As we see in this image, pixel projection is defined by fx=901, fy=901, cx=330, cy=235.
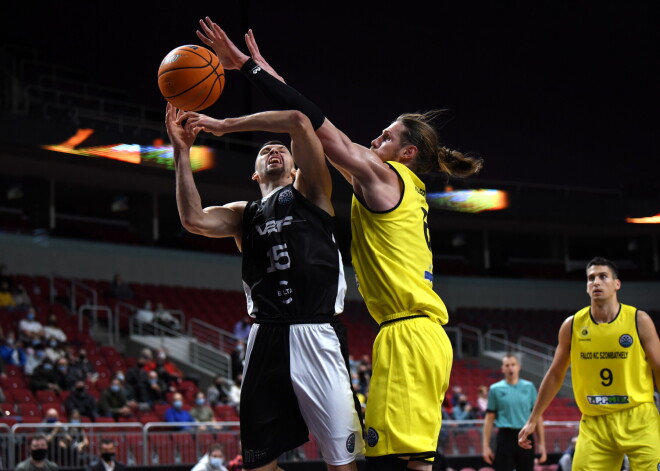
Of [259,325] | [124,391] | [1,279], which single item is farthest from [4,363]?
[259,325]

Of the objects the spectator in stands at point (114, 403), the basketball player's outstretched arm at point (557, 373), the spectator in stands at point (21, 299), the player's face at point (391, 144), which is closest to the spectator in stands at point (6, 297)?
the spectator in stands at point (21, 299)

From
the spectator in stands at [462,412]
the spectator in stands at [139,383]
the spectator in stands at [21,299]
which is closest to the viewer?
the spectator in stands at [139,383]

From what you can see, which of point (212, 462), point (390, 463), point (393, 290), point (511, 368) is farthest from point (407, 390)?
point (212, 462)

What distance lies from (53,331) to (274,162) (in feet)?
40.7

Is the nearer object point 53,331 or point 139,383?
point 139,383

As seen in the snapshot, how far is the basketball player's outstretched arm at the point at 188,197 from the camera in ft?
15.4

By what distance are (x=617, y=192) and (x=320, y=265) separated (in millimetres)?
24116

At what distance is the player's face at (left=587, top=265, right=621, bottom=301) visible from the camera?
6137 millimetres

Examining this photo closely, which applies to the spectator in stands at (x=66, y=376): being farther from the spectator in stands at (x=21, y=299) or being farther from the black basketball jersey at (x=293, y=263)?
the black basketball jersey at (x=293, y=263)

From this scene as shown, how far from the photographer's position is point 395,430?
13.4 ft

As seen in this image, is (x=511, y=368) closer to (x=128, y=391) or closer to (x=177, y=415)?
(x=177, y=415)

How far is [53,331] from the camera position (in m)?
16.1

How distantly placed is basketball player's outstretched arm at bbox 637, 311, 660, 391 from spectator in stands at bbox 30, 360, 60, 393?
9966mm

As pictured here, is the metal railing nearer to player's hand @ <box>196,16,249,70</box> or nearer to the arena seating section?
the arena seating section
